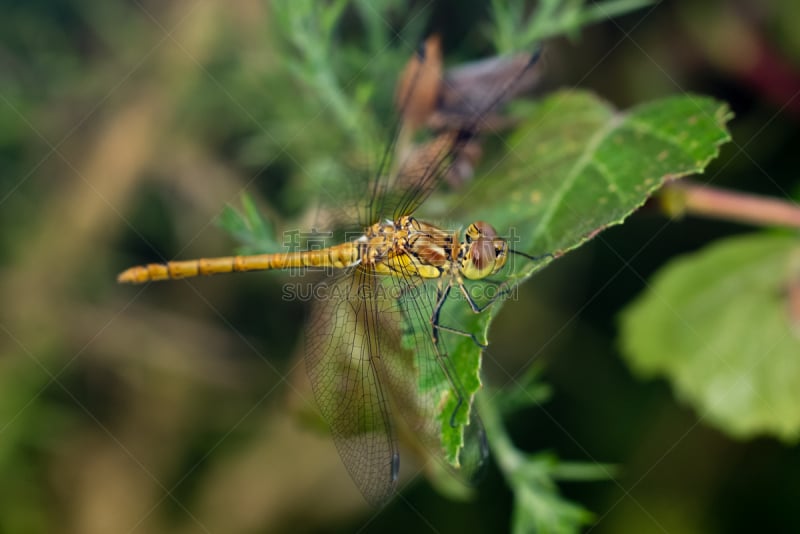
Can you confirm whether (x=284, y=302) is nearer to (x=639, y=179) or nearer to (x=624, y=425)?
(x=624, y=425)

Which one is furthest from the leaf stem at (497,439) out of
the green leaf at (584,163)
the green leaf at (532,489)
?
the green leaf at (584,163)

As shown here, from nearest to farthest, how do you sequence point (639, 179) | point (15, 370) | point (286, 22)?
1. point (639, 179)
2. point (286, 22)
3. point (15, 370)

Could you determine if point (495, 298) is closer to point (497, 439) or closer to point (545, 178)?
point (545, 178)

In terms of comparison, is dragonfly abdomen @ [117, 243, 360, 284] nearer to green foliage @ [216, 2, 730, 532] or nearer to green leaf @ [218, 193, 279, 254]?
green leaf @ [218, 193, 279, 254]

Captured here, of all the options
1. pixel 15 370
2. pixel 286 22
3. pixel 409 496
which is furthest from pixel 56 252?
pixel 409 496

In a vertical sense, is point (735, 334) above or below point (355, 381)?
below

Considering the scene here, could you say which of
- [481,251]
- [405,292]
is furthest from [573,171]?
[405,292]
